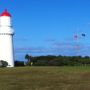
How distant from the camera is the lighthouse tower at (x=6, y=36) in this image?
249 ft

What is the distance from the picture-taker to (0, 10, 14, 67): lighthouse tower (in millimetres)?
75812

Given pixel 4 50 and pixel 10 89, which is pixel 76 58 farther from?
pixel 10 89

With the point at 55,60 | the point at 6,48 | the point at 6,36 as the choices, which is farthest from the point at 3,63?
the point at 55,60

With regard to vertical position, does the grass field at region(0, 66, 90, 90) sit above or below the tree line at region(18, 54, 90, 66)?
below

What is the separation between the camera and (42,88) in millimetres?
22953

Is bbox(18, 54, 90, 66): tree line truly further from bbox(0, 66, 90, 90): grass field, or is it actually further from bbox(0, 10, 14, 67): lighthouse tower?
bbox(0, 66, 90, 90): grass field

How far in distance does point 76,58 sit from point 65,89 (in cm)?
5430

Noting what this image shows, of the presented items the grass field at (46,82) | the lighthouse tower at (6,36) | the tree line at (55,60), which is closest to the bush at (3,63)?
the lighthouse tower at (6,36)

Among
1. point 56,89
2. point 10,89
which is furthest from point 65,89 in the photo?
point 10,89


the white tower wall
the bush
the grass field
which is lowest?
the grass field

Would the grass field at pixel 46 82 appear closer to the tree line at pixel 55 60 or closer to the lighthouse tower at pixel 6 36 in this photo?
the tree line at pixel 55 60

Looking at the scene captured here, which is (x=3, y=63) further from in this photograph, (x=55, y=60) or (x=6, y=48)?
(x=55, y=60)

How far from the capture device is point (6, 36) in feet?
252

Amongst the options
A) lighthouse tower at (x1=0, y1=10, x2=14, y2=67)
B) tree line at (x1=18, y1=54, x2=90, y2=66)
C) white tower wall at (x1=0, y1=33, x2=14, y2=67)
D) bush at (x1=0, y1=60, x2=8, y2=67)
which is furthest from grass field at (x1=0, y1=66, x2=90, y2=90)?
lighthouse tower at (x1=0, y1=10, x2=14, y2=67)
